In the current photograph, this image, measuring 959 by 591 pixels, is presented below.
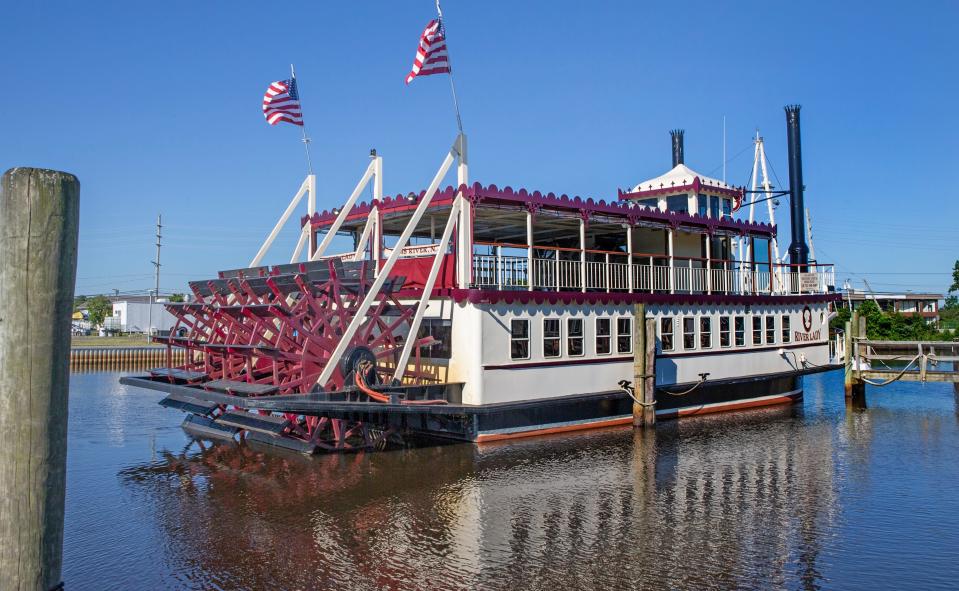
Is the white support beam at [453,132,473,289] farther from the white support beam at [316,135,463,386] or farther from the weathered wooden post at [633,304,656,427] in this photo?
the weathered wooden post at [633,304,656,427]

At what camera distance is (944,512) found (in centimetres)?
977

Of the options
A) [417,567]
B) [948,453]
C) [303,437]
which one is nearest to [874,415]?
[948,453]

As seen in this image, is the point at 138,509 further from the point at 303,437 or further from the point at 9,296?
the point at 9,296

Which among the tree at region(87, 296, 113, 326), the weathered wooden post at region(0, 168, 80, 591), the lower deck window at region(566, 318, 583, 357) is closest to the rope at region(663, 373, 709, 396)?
the lower deck window at region(566, 318, 583, 357)

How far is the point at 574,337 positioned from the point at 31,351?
11.6 meters

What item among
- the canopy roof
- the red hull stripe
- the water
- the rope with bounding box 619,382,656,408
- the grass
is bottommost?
the water

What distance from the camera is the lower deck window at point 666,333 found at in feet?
53.4

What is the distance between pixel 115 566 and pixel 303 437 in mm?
5144

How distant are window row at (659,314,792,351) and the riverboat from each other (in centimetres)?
5

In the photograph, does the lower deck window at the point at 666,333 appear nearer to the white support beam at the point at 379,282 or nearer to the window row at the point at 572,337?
the window row at the point at 572,337

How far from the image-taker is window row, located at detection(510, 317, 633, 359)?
545 inches

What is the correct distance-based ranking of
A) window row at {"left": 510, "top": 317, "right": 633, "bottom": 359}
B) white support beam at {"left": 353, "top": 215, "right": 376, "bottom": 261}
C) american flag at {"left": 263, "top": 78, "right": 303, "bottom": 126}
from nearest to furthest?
window row at {"left": 510, "top": 317, "right": 633, "bottom": 359}, white support beam at {"left": 353, "top": 215, "right": 376, "bottom": 261}, american flag at {"left": 263, "top": 78, "right": 303, "bottom": 126}

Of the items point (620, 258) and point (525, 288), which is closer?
point (525, 288)

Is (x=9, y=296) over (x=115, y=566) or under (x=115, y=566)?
over
